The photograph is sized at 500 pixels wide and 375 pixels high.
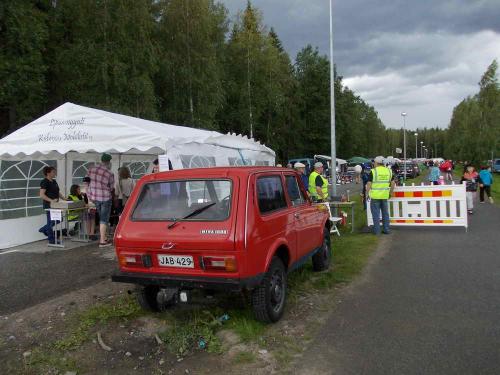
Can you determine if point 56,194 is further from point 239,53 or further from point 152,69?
point 239,53

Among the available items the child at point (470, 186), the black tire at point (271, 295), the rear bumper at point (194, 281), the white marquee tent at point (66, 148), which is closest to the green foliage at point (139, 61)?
the white marquee tent at point (66, 148)

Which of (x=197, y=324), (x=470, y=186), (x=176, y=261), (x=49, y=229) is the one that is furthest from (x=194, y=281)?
(x=470, y=186)

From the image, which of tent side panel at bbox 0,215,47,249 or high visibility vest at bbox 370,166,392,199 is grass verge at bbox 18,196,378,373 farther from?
tent side panel at bbox 0,215,47,249

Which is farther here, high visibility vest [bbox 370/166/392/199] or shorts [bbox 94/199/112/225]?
high visibility vest [bbox 370/166/392/199]

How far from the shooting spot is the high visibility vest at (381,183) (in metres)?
10.3

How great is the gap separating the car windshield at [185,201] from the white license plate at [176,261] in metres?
0.40

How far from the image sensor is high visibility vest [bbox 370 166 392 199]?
33.7 ft

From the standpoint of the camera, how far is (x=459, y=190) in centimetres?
1058

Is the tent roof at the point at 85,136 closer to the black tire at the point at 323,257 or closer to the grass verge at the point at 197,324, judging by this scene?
the black tire at the point at 323,257

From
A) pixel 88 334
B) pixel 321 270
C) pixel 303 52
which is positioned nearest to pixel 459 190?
pixel 321 270

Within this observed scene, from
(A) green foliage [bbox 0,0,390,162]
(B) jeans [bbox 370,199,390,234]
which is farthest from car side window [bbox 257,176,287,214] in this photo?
(A) green foliage [bbox 0,0,390,162]

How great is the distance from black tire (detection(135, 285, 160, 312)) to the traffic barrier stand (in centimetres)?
732

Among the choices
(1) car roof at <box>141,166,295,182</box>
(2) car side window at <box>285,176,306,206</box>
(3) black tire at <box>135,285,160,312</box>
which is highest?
(1) car roof at <box>141,166,295,182</box>

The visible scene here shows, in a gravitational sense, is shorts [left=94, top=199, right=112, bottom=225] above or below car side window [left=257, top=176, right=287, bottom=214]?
below
